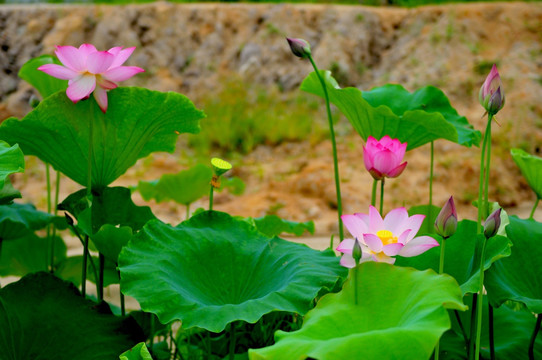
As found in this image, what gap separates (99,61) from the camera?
0.83 meters

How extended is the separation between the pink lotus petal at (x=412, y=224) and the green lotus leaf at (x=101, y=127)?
1.28ft

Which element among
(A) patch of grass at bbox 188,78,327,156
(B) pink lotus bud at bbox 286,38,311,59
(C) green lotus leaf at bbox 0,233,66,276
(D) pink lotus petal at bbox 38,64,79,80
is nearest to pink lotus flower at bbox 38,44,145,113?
(D) pink lotus petal at bbox 38,64,79,80

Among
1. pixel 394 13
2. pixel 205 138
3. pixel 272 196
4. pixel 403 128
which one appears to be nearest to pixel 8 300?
pixel 403 128

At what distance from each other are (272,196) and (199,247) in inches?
102

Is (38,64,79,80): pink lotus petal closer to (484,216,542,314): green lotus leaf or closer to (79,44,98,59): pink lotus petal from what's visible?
(79,44,98,59): pink lotus petal

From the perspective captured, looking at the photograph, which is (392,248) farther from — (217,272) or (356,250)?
(217,272)

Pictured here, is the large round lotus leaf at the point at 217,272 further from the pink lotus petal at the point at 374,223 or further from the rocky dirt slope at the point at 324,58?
the rocky dirt slope at the point at 324,58

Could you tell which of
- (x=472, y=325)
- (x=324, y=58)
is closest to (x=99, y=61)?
(x=472, y=325)

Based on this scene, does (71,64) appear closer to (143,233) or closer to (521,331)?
(143,233)

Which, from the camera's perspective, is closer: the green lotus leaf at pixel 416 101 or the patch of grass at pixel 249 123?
the green lotus leaf at pixel 416 101

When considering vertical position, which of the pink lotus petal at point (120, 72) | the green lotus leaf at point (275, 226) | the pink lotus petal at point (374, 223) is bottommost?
the green lotus leaf at point (275, 226)

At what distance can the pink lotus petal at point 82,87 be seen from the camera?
84 centimetres

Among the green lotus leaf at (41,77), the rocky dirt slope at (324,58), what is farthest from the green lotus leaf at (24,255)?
the rocky dirt slope at (324,58)

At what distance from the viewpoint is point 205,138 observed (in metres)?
4.14
